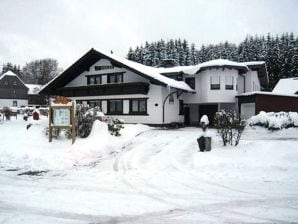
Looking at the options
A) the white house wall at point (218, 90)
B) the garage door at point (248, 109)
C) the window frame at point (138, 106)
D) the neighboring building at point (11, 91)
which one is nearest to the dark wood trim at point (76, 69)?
the window frame at point (138, 106)

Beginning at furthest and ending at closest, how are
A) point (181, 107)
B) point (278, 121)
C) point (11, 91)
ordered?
point (11, 91), point (181, 107), point (278, 121)

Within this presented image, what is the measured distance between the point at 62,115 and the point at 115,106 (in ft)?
39.4

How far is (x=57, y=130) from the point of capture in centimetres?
1541

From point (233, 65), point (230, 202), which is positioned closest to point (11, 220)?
point (230, 202)

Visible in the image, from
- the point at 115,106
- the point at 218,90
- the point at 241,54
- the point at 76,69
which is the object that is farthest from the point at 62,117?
the point at 241,54

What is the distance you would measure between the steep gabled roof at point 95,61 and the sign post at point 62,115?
29.1 feet

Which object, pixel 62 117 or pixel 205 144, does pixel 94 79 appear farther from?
pixel 205 144

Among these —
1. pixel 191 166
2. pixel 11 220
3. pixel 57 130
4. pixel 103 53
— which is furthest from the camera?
pixel 103 53

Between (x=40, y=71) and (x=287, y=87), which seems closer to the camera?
(x=287, y=87)

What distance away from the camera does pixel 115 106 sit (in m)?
26.6

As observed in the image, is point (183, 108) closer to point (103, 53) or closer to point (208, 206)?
point (103, 53)

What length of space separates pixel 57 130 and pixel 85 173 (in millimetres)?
6282

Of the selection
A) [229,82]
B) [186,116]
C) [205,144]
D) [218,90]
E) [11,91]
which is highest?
[11,91]

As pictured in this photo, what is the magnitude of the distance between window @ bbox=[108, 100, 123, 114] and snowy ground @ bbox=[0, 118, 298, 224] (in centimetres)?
1083
